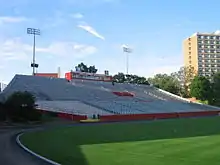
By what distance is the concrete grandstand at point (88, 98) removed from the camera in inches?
2522

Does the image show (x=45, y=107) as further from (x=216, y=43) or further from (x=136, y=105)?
(x=216, y=43)

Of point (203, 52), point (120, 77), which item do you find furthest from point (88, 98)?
point (203, 52)

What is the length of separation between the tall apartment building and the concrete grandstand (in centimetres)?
8967

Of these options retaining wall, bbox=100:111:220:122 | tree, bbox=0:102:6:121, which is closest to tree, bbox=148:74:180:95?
retaining wall, bbox=100:111:220:122

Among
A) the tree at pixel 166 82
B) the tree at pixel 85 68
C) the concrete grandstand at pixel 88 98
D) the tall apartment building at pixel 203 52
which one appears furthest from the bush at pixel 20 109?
the tall apartment building at pixel 203 52

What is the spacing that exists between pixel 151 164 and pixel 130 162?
92 cm

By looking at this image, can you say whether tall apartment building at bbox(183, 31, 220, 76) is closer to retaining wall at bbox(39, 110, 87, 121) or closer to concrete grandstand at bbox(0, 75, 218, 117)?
concrete grandstand at bbox(0, 75, 218, 117)

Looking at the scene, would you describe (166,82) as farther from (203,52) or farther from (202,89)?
(203,52)

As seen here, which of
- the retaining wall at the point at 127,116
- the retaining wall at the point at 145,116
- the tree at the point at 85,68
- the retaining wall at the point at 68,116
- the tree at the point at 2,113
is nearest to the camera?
the tree at the point at 2,113

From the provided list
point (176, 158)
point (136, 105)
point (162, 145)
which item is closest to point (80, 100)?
point (136, 105)

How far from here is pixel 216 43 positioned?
185 metres

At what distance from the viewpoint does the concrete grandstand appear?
6406 cm

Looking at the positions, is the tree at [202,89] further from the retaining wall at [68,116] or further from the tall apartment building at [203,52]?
the tall apartment building at [203,52]

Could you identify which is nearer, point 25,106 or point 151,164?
point 151,164
